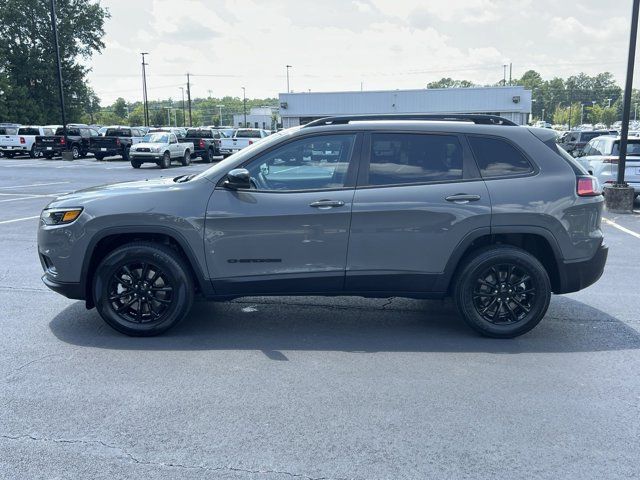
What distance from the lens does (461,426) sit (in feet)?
11.6

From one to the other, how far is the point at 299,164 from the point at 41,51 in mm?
60509

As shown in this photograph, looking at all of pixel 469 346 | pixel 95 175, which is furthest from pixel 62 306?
pixel 95 175

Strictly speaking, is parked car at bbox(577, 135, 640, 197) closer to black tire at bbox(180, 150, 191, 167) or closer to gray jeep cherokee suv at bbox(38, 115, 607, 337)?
gray jeep cherokee suv at bbox(38, 115, 607, 337)

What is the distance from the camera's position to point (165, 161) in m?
26.5

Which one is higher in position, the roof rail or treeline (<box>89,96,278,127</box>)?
treeline (<box>89,96,278,127</box>)

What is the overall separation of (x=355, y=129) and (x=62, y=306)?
3.44 meters

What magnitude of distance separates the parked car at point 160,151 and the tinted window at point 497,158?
22.8m

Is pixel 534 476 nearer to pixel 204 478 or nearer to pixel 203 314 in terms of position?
pixel 204 478

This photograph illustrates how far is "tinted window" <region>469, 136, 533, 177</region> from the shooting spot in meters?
4.98

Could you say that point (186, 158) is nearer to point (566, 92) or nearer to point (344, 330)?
point (344, 330)

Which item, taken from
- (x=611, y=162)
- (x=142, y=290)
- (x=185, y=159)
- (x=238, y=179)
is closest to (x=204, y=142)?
(x=185, y=159)

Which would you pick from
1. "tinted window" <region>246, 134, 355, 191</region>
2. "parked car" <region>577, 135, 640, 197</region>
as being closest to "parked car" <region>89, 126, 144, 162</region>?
"parked car" <region>577, 135, 640, 197</region>

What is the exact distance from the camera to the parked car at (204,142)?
30.8 meters

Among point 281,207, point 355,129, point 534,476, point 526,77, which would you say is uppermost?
point 526,77
